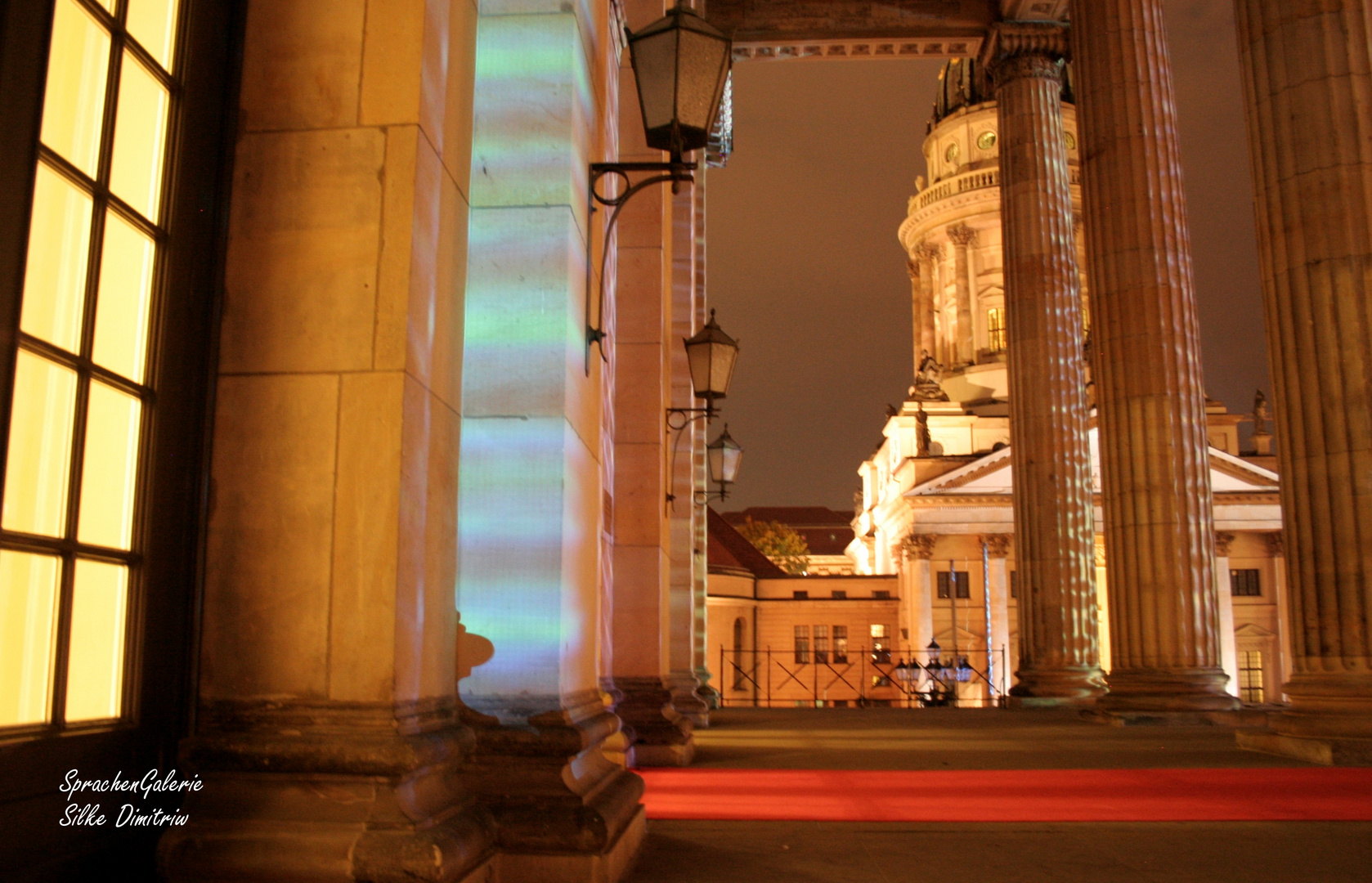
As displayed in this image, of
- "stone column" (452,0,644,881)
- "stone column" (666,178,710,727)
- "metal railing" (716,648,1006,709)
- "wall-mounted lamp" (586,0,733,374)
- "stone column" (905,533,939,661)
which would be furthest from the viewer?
"stone column" (905,533,939,661)

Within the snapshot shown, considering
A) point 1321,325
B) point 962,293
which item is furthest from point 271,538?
point 962,293

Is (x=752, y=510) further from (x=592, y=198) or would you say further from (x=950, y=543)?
(x=592, y=198)

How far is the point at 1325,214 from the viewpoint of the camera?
12.0 m

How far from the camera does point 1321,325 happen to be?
1189 cm

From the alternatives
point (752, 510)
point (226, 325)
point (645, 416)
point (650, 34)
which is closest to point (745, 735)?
point (645, 416)

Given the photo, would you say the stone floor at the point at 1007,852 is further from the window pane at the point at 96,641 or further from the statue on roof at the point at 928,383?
the statue on roof at the point at 928,383

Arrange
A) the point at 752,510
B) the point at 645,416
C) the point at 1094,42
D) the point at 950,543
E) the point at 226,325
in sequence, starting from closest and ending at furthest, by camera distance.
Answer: the point at 226,325, the point at 645,416, the point at 1094,42, the point at 950,543, the point at 752,510

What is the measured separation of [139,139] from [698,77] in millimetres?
2947

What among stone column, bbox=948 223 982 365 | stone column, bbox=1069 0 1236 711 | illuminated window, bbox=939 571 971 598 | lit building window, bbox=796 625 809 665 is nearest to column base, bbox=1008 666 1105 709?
stone column, bbox=1069 0 1236 711

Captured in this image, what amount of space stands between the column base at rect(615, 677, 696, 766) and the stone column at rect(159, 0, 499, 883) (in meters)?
5.50

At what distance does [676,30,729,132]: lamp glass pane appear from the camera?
571 cm

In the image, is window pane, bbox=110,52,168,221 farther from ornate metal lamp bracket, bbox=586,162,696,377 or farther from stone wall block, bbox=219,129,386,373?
ornate metal lamp bracket, bbox=586,162,696,377

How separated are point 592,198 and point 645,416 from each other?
3.97 m

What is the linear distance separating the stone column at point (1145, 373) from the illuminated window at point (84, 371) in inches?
651
